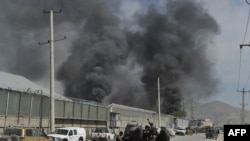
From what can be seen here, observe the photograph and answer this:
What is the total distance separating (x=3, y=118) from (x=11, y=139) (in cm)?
1317

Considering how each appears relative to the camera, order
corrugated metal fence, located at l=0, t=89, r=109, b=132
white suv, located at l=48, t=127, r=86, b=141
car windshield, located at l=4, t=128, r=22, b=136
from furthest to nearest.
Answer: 1. corrugated metal fence, located at l=0, t=89, r=109, b=132
2. white suv, located at l=48, t=127, r=86, b=141
3. car windshield, located at l=4, t=128, r=22, b=136

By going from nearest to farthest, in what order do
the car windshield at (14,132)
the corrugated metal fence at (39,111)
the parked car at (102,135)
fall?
the car windshield at (14,132) < the corrugated metal fence at (39,111) < the parked car at (102,135)

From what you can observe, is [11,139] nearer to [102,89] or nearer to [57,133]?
[57,133]

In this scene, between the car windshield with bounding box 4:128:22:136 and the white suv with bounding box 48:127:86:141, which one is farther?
the white suv with bounding box 48:127:86:141

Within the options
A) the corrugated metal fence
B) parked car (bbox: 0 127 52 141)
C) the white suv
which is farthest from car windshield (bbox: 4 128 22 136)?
the corrugated metal fence

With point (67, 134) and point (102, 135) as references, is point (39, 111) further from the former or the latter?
point (67, 134)

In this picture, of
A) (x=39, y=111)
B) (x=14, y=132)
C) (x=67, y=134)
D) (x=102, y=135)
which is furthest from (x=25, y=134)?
(x=102, y=135)

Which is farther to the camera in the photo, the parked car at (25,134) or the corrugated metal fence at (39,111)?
the corrugated metal fence at (39,111)

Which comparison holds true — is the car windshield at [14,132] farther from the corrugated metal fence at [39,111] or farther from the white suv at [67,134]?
the corrugated metal fence at [39,111]

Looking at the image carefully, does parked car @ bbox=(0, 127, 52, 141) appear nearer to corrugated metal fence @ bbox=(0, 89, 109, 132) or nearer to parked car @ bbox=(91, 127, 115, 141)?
corrugated metal fence @ bbox=(0, 89, 109, 132)

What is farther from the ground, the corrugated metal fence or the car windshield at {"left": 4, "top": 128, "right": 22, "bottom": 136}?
the corrugated metal fence

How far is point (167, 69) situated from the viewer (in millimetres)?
108062

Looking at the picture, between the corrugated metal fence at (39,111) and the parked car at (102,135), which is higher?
the corrugated metal fence at (39,111)

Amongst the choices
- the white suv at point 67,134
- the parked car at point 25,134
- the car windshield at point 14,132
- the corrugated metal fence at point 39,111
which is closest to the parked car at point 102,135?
the corrugated metal fence at point 39,111
